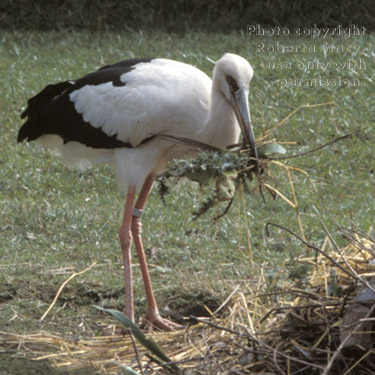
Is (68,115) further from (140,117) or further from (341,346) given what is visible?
(341,346)

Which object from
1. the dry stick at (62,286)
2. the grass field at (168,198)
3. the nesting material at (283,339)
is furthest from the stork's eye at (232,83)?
the dry stick at (62,286)

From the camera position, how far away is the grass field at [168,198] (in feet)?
16.7

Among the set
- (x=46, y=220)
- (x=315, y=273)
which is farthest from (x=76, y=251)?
(x=315, y=273)

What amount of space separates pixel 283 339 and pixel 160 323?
48.3 inches

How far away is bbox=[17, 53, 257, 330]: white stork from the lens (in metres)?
4.71

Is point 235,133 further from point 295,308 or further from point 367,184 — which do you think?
point 367,184

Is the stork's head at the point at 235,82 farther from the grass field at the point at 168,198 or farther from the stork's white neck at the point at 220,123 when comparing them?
the grass field at the point at 168,198

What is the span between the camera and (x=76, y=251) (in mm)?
5727

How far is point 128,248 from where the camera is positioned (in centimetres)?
515

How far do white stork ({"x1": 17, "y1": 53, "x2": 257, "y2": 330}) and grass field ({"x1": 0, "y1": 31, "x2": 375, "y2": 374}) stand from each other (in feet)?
1.27

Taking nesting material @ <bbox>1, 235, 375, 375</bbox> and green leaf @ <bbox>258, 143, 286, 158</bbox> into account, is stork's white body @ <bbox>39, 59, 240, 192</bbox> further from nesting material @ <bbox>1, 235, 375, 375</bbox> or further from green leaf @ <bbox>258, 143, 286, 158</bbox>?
nesting material @ <bbox>1, 235, 375, 375</bbox>

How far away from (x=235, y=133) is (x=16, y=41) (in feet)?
19.6

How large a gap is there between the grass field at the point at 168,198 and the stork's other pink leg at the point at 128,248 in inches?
6.5

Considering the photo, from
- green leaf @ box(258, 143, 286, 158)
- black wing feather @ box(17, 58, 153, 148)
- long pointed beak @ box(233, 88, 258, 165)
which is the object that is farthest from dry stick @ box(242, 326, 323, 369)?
black wing feather @ box(17, 58, 153, 148)
